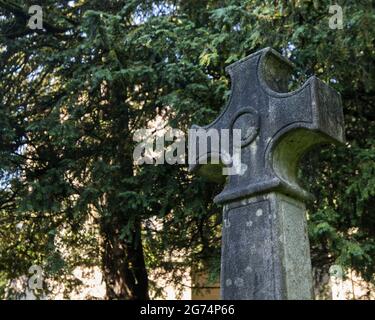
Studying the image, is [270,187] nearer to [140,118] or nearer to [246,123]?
[246,123]

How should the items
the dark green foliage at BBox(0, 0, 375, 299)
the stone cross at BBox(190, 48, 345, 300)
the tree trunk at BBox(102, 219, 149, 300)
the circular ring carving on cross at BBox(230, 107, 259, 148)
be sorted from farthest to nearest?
1. the tree trunk at BBox(102, 219, 149, 300)
2. the dark green foliage at BBox(0, 0, 375, 299)
3. the circular ring carving on cross at BBox(230, 107, 259, 148)
4. the stone cross at BBox(190, 48, 345, 300)

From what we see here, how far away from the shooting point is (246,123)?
3400 mm

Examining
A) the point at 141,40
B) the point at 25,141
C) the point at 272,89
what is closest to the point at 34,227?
the point at 25,141

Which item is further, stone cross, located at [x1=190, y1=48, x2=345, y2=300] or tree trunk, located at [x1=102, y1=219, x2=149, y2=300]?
tree trunk, located at [x1=102, y1=219, x2=149, y2=300]

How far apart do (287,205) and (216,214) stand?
3.75 meters

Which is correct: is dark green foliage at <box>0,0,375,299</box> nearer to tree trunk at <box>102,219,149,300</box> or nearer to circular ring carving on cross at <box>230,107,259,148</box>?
tree trunk at <box>102,219,149,300</box>

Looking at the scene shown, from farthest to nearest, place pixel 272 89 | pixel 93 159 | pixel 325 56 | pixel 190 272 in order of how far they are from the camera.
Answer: pixel 190 272 → pixel 93 159 → pixel 325 56 → pixel 272 89

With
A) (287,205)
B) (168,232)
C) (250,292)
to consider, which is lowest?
(250,292)

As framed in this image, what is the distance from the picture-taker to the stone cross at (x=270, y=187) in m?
2.97

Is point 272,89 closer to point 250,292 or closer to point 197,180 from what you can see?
point 250,292

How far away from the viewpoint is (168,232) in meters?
7.54

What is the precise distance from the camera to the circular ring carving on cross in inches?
131

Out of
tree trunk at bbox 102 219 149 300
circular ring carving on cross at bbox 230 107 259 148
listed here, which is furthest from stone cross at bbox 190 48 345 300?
tree trunk at bbox 102 219 149 300

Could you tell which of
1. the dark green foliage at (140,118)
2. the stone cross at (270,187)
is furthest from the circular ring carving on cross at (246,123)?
the dark green foliage at (140,118)
